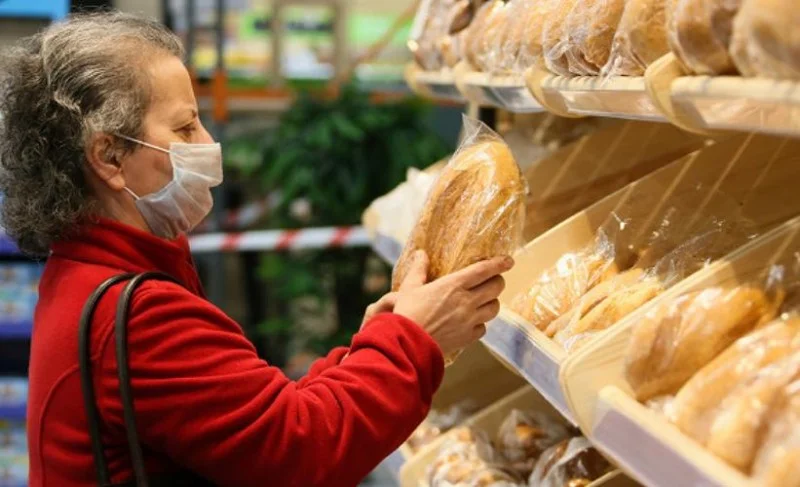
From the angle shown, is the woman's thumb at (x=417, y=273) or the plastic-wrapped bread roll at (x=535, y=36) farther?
the plastic-wrapped bread roll at (x=535, y=36)

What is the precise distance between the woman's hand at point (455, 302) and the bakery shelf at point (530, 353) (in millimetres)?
77

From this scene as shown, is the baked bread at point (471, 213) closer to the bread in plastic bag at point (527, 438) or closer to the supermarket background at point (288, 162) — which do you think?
the bread in plastic bag at point (527, 438)

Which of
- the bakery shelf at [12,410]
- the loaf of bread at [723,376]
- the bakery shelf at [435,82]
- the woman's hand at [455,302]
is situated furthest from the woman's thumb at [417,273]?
the bakery shelf at [12,410]

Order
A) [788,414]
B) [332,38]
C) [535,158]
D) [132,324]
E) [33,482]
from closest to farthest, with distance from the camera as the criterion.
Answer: [788,414], [132,324], [33,482], [535,158], [332,38]

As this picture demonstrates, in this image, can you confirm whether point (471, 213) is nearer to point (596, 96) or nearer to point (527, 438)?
point (596, 96)

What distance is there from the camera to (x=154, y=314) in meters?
1.71

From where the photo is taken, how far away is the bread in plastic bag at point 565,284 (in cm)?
200

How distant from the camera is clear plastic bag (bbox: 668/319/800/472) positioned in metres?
1.23

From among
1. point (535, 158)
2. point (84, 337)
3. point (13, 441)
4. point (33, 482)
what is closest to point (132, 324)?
point (84, 337)

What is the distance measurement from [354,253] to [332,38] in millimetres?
2133

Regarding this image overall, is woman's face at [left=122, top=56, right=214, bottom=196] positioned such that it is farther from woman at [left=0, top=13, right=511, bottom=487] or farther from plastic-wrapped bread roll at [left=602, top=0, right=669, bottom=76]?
plastic-wrapped bread roll at [left=602, top=0, right=669, bottom=76]

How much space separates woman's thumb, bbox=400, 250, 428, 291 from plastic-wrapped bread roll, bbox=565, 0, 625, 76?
1.33 feet

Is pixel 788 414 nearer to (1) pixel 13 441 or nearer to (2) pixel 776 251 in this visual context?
(2) pixel 776 251

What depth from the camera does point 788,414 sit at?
1.20 meters
